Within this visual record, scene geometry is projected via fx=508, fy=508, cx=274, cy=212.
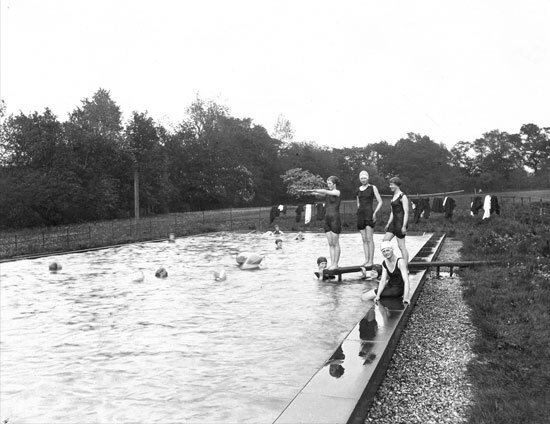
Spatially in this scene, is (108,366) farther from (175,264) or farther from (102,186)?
(102,186)

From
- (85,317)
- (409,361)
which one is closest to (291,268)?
(85,317)

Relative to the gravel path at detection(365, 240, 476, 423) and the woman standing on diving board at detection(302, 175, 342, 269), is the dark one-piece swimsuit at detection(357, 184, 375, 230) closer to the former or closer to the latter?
the woman standing on diving board at detection(302, 175, 342, 269)

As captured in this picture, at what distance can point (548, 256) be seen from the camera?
1254 centimetres

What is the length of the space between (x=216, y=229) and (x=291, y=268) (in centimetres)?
1877

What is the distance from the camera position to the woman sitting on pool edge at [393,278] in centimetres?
711

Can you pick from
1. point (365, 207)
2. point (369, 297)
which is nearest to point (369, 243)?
point (365, 207)

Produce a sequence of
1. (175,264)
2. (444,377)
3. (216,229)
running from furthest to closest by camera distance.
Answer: (216,229) < (175,264) < (444,377)

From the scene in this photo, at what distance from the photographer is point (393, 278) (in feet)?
24.2

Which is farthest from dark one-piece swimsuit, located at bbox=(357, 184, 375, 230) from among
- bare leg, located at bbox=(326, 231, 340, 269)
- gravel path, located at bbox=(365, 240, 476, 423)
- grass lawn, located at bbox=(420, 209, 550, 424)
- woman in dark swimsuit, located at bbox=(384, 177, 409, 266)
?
gravel path, located at bbox=(365, 240, 476, 423)

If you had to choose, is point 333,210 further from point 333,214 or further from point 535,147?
point 535,147

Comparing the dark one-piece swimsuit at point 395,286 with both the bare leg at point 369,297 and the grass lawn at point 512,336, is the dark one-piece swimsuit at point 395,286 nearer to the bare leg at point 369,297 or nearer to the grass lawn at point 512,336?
the bare leg at point 369,297

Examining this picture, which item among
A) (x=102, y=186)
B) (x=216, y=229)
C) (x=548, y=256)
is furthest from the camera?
(x=102, y=186)

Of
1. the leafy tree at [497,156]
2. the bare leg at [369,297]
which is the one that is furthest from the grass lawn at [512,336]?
the leafy tree at [497,156]

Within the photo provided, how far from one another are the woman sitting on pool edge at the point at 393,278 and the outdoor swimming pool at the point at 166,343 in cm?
50
